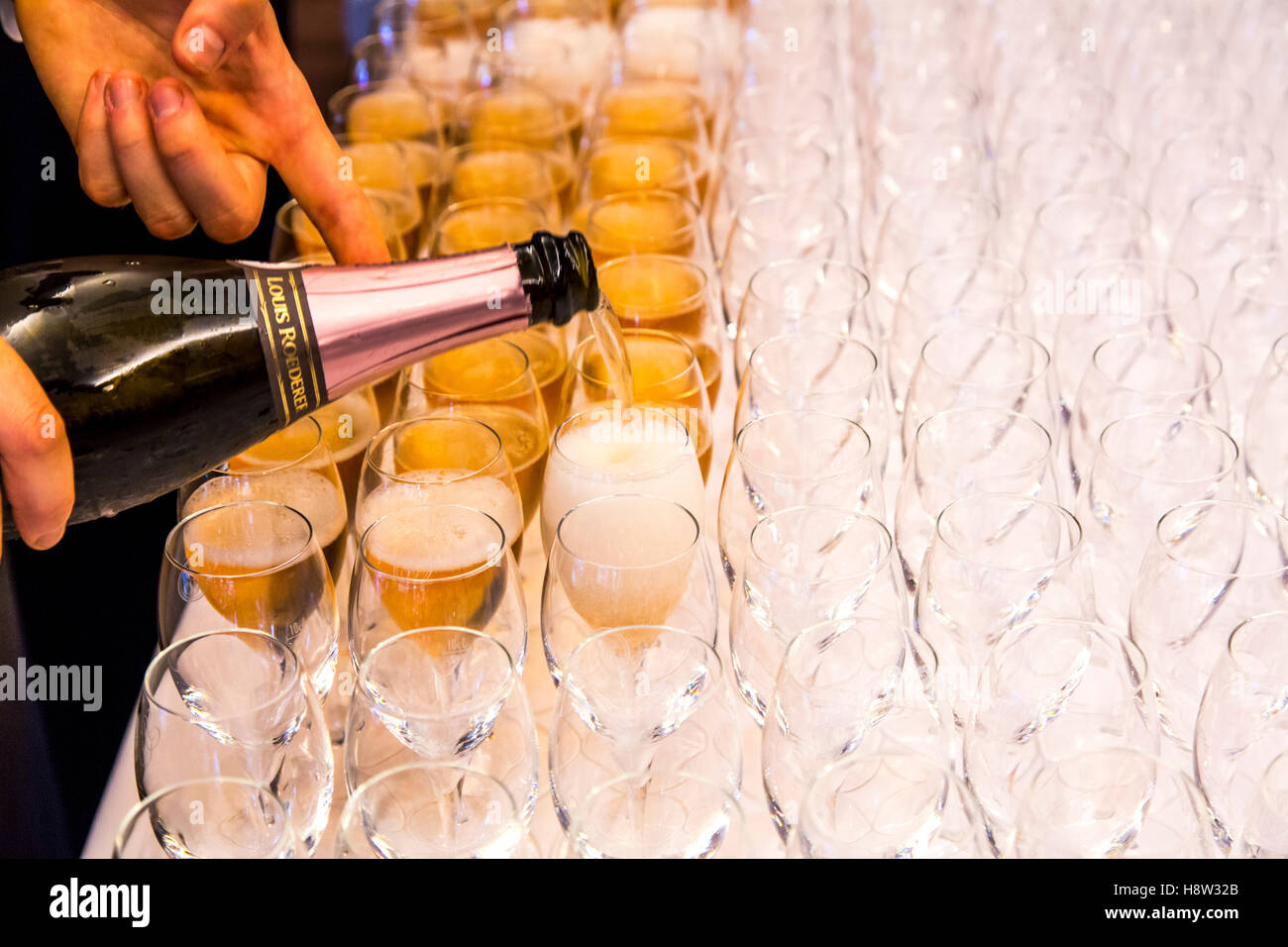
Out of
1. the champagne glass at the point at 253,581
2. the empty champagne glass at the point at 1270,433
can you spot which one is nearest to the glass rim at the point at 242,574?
the champagne glass at the point at 253,581

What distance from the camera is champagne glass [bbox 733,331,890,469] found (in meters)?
1.38

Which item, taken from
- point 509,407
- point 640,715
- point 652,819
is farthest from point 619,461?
point 652,819

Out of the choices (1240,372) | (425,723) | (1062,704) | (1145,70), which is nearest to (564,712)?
(425,723)

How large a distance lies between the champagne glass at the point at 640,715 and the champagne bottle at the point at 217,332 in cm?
41

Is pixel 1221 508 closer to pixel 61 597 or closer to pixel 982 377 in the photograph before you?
pixel 982 377

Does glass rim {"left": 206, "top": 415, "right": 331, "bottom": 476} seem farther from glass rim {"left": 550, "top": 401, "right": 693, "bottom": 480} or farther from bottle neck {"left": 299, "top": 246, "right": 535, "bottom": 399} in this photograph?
glass rim {"left": 550, "top": 401, "right": 693, "bottom": 480}

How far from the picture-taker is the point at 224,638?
1.03 metres

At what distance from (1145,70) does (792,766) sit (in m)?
1.71

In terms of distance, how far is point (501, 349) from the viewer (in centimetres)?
147

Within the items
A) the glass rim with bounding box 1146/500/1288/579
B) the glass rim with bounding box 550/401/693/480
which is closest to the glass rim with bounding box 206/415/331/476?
the glass rim with bounding box 550/401/693/480

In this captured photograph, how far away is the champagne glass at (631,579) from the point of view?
108cm

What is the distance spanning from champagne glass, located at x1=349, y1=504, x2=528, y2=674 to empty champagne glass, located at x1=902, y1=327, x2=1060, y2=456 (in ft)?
1.54

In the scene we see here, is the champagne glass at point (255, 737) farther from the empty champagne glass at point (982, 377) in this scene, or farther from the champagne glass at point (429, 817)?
the empty champagne glass at point (982, 377)

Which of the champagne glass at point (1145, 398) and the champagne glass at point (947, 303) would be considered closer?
the champagne glass at point (1145, 398)
